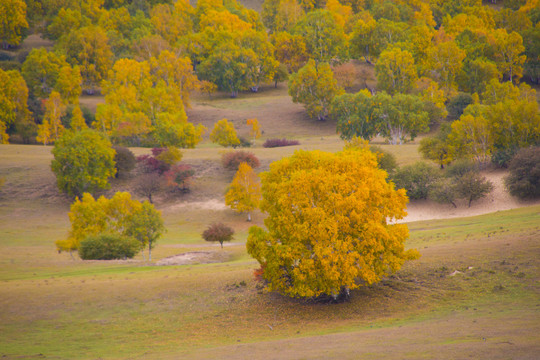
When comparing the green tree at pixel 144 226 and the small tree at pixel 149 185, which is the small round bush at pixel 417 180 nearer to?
the green tree at pixel 144 226

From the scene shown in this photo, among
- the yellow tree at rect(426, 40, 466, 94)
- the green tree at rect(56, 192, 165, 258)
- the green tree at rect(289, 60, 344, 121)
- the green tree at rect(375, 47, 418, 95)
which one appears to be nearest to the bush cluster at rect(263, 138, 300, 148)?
the green tree at rect(289, 60, 344, 121)

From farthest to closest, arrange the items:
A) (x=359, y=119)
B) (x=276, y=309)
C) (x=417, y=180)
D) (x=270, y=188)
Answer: (x=359, y=119) → (x=417, y=180) → (x=270, y=188) → (x=276, y=309)

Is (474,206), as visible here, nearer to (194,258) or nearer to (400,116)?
(194,258)

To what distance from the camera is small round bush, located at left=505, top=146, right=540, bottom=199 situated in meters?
52.5

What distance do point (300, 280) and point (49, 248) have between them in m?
33.7

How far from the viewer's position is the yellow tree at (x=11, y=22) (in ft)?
477

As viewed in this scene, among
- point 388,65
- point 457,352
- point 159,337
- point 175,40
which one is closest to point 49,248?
point 159,337

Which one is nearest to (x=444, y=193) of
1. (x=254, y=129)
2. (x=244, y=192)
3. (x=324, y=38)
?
(x=244, y=192)

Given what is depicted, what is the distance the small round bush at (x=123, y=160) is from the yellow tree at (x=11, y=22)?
91.2 m

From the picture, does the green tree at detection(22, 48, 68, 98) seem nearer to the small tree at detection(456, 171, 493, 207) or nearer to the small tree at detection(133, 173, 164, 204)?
the small tree at detection(133, 173, 164, 204)

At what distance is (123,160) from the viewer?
77.4 meters

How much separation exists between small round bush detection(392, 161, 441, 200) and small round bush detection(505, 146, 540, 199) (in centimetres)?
896

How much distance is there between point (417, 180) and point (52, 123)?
215 ft

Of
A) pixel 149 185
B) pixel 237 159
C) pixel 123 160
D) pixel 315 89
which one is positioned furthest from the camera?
pixel 315 89
